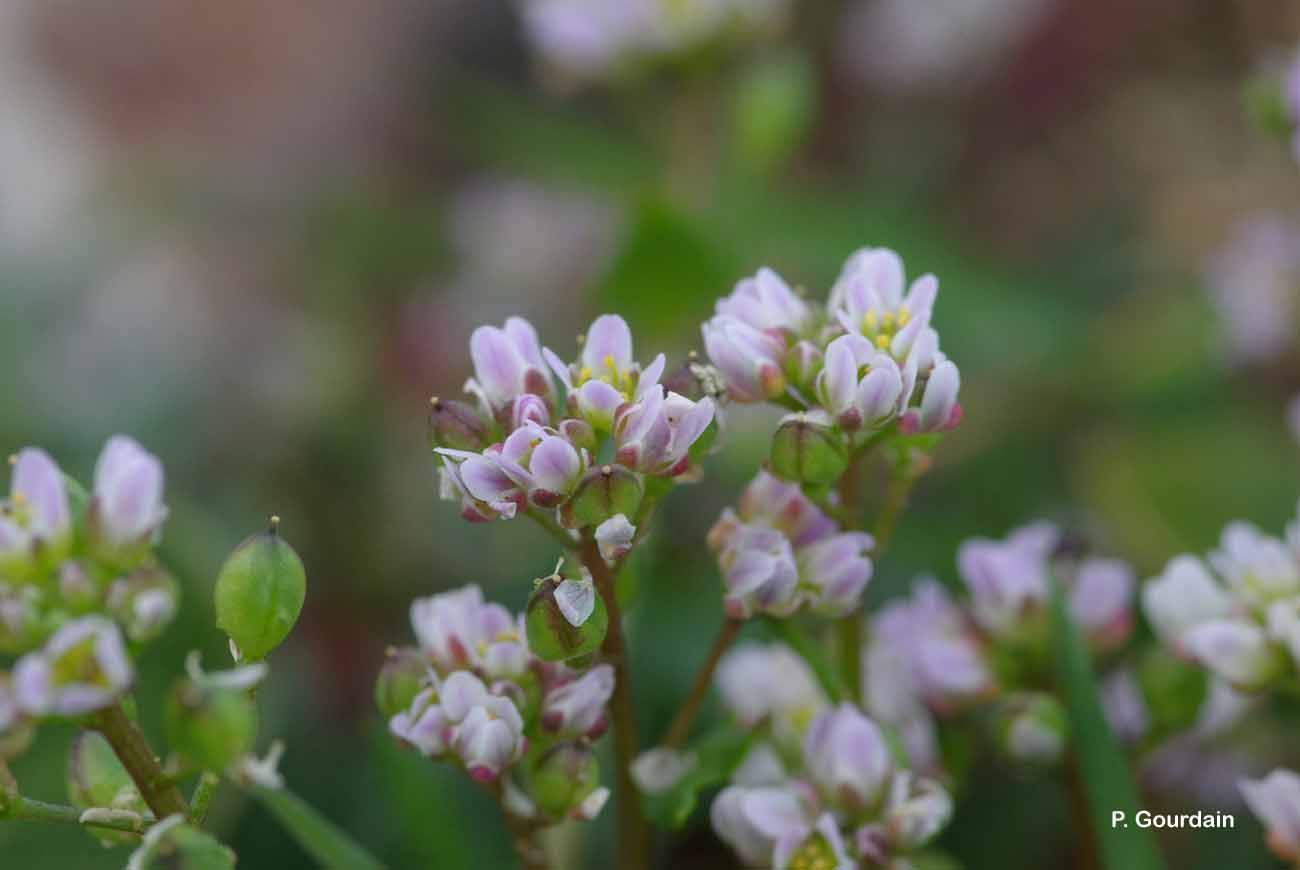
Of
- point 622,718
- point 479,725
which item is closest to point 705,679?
point 622,718

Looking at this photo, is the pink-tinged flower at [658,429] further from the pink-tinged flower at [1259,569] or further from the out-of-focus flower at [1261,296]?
the out-of-focus flower at [1261,296]

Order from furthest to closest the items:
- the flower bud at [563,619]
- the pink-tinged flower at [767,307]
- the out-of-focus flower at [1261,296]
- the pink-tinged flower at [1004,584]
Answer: the out-of-focus flower at [1261,296] < the pink-tinged flower at [1004,584] < the pink-tinged flower at [767,307] < the flower bud at [563,619]

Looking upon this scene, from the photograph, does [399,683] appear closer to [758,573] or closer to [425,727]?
[425,727]

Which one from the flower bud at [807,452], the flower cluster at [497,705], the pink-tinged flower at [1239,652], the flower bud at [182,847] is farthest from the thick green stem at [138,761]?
the pink-tinged flower at [1239,652]

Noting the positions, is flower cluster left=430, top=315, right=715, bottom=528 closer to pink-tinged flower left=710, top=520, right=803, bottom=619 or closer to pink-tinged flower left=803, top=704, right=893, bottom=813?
pink-tinged flower left=710, top=520, right=803, bottom=619

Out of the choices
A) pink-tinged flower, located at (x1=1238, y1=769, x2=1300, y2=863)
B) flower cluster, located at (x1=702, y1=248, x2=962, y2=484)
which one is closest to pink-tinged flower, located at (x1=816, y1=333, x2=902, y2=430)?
flower cluster, located at (x1=702, y1=248, x2=962, y2=484)

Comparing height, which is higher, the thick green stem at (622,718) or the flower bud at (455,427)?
the flower bud at (455,427)

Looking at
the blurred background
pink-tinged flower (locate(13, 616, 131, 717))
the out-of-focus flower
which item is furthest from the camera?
the out-of-focus flower
